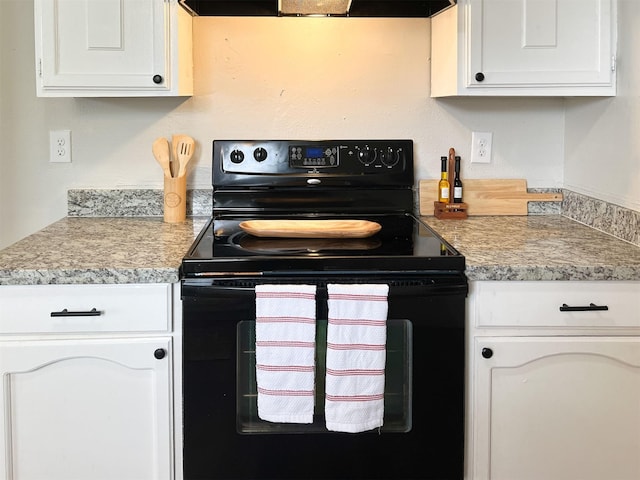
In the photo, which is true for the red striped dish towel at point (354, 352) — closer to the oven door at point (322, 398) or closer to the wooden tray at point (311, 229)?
the oven door at point (322, 398)

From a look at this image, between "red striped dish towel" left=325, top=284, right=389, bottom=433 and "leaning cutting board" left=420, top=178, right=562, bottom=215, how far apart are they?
869mm

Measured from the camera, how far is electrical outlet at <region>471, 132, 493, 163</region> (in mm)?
2502

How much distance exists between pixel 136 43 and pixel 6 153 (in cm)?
65

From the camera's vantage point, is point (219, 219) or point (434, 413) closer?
point (434, 413)

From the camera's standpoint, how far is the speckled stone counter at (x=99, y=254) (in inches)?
66.4

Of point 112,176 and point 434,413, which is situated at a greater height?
point 112,176

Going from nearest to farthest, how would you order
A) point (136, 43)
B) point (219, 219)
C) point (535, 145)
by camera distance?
point (136, 43) < point (219, 219) < point (535, 145)

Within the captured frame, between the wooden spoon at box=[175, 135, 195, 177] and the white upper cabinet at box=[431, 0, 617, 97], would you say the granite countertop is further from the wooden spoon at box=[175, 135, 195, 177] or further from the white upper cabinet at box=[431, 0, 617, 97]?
the white upper cabinet at box=[431, 0, 617, 97]

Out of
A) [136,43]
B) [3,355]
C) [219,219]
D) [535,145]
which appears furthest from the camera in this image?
[535,145]

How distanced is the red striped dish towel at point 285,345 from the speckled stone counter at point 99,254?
0.77 feet

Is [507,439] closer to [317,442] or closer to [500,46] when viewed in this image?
[317,442]

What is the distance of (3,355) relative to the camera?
1709 millimetres

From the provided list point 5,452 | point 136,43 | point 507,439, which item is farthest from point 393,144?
point 5,452

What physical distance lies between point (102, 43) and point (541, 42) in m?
1.23
